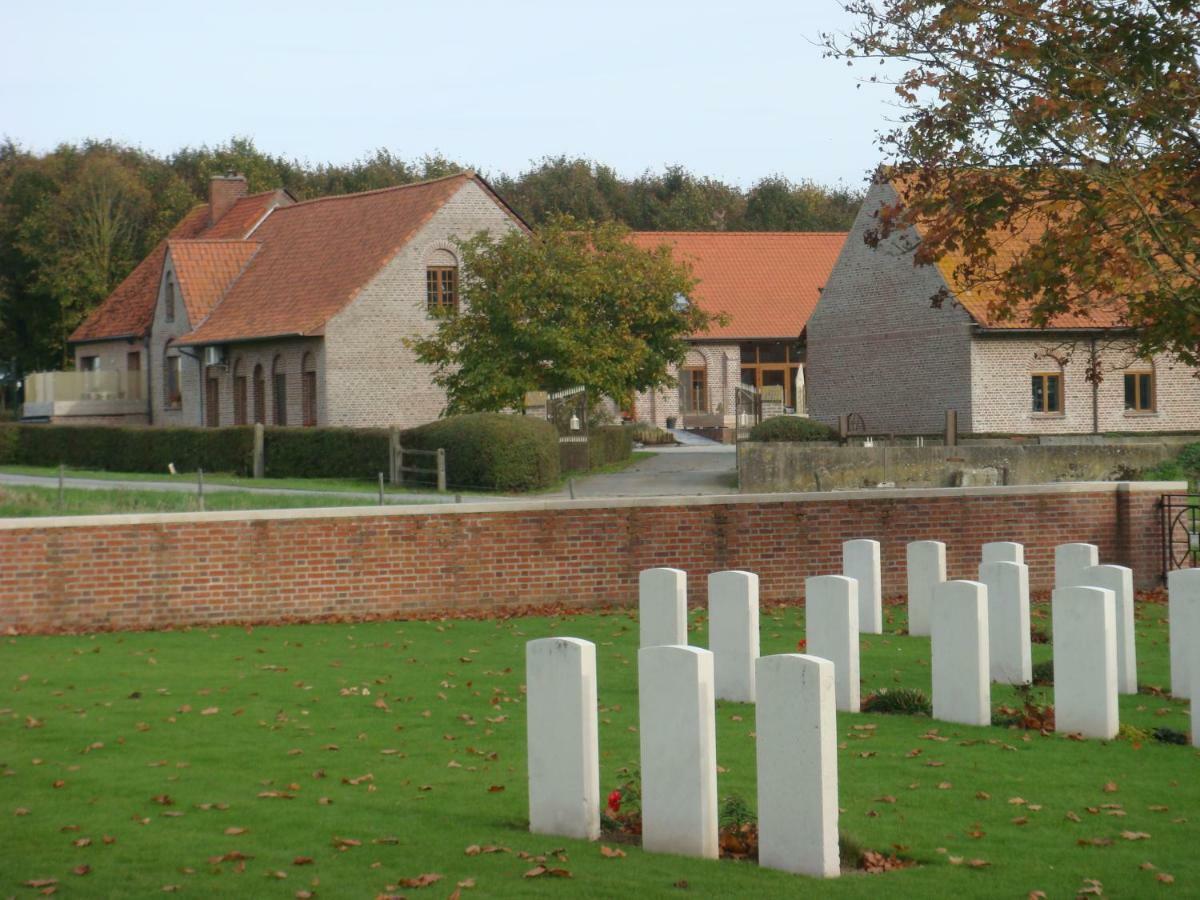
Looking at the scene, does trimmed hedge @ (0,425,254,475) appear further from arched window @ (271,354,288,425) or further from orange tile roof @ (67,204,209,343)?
orange tile roof @ (67,204,209,343)

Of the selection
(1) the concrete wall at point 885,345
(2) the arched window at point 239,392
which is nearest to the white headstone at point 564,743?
(1) the concrete wall at point 885,345

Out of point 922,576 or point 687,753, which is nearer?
point 687,753

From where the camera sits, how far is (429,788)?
891 centimetres

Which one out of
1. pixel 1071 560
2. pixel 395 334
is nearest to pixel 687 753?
pixel 1071 560

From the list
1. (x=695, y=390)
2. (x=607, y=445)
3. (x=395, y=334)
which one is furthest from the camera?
(x=695, y=390)

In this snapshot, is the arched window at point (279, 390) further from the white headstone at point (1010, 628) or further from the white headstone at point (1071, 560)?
the white headstone at point (1010, 628)

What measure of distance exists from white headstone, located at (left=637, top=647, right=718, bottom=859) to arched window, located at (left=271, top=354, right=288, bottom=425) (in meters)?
40.5

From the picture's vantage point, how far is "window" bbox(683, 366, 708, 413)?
57750mm

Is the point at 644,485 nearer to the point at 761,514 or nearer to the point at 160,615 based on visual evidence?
the point at 761,514

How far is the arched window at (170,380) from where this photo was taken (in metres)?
52.7

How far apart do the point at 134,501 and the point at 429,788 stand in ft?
67.6

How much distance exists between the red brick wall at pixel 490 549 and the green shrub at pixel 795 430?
788 inches

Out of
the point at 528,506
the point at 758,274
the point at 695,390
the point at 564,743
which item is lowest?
the point at 564,743

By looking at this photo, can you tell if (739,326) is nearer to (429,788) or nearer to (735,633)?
(735,633)
